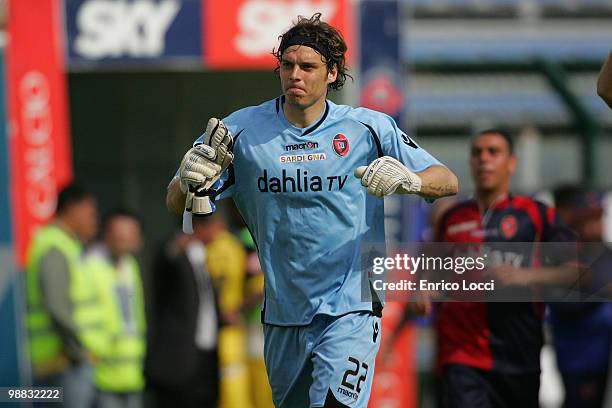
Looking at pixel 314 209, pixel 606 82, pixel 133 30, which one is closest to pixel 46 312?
pixel 133 30

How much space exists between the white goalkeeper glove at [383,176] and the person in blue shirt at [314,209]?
→ 19cm

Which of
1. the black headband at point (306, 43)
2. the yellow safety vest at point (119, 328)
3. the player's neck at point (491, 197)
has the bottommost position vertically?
the yellow safety vest at point (119, 328)

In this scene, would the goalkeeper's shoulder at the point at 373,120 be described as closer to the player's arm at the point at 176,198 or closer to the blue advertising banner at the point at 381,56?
the player's arm at the point at 176,198

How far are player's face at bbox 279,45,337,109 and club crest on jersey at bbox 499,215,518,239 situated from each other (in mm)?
2081

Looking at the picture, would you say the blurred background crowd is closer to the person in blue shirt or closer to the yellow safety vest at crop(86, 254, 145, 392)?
the yellow safety vest at crop(86, 254, 145, 392)

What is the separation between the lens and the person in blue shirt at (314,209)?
5633 millimetres

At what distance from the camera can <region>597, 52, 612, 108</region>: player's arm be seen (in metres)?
4.25

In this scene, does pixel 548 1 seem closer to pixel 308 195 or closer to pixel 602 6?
pixel 602 6

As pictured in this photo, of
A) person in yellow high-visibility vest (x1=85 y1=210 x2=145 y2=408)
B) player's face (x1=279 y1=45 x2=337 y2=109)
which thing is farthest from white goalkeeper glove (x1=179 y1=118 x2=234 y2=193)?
person in yellow high-visibility vest (x1=85 y1=210 x2=145 y2=408)

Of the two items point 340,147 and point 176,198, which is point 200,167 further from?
point 340,147

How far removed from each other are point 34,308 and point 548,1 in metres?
9.29

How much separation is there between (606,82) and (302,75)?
1.71 m

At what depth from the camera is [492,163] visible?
7570mm

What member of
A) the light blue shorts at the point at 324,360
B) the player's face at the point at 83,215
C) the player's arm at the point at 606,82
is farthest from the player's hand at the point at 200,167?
the player's face at the point at 83,215
